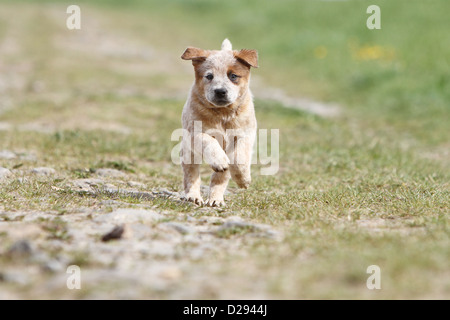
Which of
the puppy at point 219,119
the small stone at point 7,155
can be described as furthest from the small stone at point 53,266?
the small stone at point 7,155

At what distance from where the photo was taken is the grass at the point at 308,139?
3527 millimetres

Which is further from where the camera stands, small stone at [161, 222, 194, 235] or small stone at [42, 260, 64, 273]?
small stone at [161, 222, 194, 235]

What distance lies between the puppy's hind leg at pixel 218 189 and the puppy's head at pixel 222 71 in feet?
2.16

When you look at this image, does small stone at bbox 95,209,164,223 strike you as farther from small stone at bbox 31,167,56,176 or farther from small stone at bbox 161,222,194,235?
small stone at bbox 31,167,56,176

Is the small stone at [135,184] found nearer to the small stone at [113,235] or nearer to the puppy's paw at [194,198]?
the puppy's paw at [194,198]

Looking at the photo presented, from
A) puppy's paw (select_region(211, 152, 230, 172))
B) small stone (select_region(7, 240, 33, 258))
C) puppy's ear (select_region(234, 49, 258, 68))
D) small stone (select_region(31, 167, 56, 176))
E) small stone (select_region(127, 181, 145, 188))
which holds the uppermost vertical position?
puppy's ear (select_region(234, 49, 258, 68))

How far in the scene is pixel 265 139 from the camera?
377 inches

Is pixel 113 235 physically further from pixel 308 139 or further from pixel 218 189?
pixel 308 139

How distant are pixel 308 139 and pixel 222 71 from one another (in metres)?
4.43

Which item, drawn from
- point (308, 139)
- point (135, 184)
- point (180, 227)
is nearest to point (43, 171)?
point (135, 184)

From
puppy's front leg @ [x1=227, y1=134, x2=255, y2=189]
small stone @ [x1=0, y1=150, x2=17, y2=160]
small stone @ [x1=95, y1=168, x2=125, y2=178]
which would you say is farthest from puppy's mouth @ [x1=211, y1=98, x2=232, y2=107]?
small stone @ [x1=0, y1=150, x2=17, y2=160]

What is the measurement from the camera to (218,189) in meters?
5.54

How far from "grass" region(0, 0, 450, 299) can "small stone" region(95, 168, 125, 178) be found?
13 cm

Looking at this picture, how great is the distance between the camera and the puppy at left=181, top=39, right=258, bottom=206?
5.40 metres
